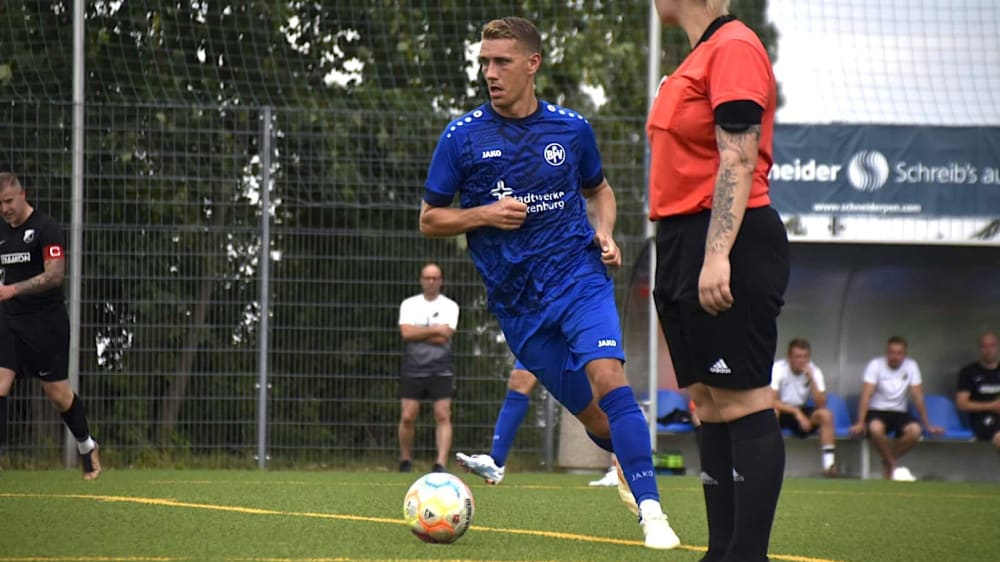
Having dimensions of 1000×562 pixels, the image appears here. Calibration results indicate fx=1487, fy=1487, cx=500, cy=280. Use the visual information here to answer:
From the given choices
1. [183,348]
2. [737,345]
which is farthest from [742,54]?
[183,348]

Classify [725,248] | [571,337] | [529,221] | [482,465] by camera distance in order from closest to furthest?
1. [725,248]
2. [571,337]
3. [529,221]
4. [482,465]

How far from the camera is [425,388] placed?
14.2 m

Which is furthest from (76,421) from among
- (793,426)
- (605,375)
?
(793,426)

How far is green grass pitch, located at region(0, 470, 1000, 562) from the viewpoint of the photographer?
5773mm

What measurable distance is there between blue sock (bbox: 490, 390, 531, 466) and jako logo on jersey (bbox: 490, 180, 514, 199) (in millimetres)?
4511

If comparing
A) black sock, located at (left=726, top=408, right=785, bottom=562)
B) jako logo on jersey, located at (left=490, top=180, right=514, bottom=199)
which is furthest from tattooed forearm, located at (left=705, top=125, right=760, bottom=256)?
jako logo on jersey, located at (left=490, top=180, right=514, bottom=199)

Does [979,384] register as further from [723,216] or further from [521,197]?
[723,216]

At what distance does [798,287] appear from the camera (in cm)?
1631

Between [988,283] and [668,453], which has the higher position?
[988,283]

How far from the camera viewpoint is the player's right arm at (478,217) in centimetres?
648

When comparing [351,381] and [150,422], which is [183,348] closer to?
[150,422]

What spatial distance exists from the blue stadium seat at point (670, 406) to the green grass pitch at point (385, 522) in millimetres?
2837

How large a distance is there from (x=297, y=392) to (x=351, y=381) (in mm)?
532

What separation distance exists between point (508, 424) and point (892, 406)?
19.0 ft
